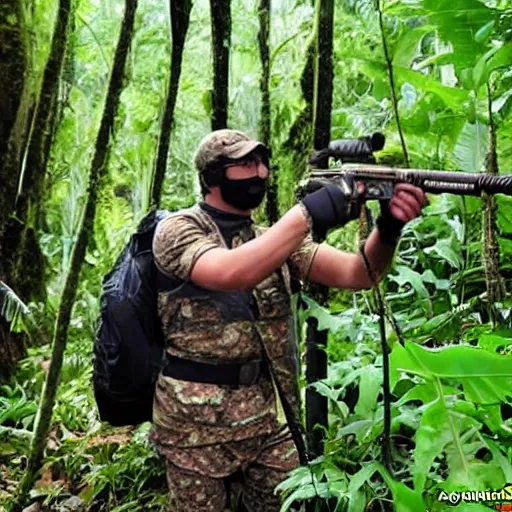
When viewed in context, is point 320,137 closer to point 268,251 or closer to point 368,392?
point 268,251

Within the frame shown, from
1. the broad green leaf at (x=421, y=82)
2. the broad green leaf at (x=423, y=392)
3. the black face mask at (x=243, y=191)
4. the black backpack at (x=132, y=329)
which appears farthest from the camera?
the broad green leaf at (x=421, y=82)

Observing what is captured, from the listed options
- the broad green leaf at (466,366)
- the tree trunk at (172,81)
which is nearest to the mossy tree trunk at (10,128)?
the tree trunk at (172,81)

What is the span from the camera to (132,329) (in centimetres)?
237

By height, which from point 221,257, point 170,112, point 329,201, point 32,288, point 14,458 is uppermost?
point 170,112

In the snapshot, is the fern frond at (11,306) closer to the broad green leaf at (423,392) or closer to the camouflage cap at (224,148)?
the camouflage cap at (224,148)

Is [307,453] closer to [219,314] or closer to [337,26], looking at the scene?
[219,314]

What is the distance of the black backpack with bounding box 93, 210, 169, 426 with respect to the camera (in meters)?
2.37

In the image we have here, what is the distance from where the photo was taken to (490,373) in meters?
1.35

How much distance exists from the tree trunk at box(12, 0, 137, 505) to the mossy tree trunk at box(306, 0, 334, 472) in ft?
3.54

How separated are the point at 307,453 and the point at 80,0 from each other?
3.29 m

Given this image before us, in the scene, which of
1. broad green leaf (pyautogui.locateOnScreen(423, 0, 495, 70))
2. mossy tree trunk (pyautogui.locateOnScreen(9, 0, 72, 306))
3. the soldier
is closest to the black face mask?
the soldier

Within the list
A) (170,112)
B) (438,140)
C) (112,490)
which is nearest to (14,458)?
(112,490)

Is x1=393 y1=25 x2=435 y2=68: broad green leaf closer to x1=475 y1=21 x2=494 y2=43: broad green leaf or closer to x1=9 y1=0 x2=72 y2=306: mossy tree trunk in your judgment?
x1=475 y1=21 x2=494 y2=43: broad green leaf

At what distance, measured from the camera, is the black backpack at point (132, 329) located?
237 cm
